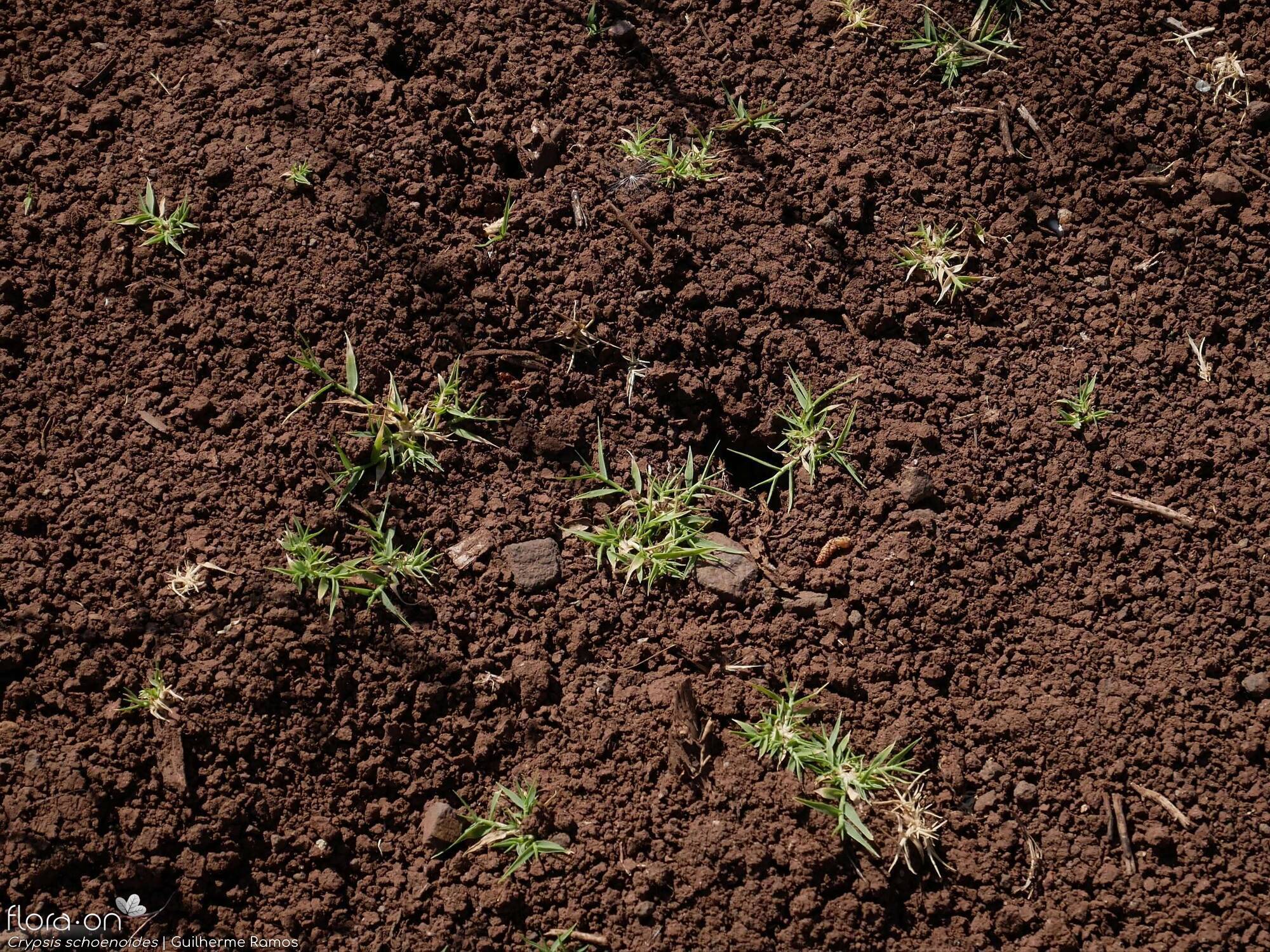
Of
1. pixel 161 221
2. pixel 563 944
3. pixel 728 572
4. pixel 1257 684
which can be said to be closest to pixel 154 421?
pixel 161 221

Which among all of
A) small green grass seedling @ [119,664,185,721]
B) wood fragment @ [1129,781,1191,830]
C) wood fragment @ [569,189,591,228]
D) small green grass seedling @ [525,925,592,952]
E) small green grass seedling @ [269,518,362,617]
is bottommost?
small green grass seedling @ [525,925,592,952]

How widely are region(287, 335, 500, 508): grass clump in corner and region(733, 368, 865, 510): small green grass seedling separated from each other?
828 mm

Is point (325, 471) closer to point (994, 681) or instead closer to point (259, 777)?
point (259, 777)

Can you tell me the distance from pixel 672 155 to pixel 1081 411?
1427 millimetres

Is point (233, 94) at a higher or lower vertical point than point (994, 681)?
higher

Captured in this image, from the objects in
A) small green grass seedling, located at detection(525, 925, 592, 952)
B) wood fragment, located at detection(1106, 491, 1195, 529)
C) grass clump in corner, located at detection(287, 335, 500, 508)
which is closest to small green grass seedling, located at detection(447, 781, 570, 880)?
small green grass seedling, located at detection(525, 925, 592, 952)

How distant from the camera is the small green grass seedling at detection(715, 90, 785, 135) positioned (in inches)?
109

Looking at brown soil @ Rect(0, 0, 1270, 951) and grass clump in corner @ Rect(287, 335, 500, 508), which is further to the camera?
grass clump in corner @ Rect(287, 335, 500, 508)

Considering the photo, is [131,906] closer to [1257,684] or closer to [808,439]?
[808,439]

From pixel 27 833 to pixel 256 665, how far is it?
640mm

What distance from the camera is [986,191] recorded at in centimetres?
272

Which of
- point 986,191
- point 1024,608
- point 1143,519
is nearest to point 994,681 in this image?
point 1024,608

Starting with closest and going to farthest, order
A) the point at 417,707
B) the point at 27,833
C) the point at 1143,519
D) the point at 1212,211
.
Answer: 1. the point at 27,833
2. the point at 417,707
3. the point at 1143,519
4. the point at 1212,211

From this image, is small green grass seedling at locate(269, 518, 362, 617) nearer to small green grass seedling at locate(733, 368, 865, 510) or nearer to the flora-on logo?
the flora-on logo
